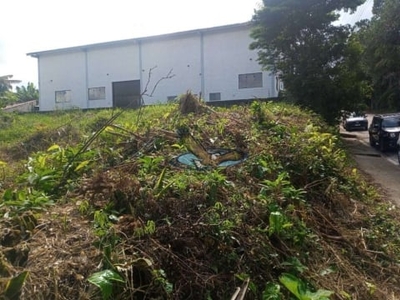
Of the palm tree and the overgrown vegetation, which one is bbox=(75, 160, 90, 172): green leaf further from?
the palm tree

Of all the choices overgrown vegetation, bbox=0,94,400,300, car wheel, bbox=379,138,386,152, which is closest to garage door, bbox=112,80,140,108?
car wheel, bbox=379,138,386,152

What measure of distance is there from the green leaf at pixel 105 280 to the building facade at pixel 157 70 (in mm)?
25746

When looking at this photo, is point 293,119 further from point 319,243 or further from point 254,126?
point 319,243

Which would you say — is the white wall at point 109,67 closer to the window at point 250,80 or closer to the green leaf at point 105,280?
the window at point 250,80

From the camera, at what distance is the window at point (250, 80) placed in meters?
30.8

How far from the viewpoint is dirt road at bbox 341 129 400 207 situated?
9992mm

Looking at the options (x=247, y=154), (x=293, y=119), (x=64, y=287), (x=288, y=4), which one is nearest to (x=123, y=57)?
(x=288, y=4)

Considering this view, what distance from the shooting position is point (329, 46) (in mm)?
20797

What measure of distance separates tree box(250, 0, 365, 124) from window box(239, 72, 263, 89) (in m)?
8.81

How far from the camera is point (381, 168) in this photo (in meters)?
14.4

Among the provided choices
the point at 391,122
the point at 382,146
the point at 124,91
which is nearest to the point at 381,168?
the point at 382,146

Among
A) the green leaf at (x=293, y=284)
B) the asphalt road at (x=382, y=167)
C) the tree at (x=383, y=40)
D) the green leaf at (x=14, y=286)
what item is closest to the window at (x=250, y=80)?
the tree at (x=383, y=40)

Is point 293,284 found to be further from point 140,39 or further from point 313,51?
point 140,39

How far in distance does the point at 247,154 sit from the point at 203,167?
1177mm
